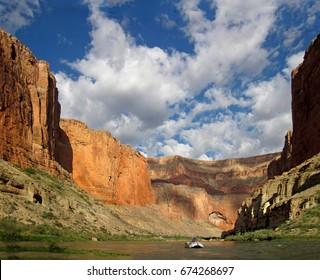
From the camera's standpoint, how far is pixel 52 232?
49719 mm

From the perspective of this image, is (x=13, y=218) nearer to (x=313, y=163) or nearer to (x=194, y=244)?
(x=194, y=244)

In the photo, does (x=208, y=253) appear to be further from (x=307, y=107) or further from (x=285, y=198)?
(x=307, y=107)

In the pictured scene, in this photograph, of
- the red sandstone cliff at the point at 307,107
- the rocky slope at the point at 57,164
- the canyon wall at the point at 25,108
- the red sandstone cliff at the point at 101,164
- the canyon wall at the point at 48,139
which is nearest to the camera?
the rocky slope at the point at 57,164

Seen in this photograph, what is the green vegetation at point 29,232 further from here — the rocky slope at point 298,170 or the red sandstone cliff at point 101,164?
the red sandstone cliff at point 101,164

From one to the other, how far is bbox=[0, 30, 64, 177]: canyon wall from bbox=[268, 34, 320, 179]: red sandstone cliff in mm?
55502

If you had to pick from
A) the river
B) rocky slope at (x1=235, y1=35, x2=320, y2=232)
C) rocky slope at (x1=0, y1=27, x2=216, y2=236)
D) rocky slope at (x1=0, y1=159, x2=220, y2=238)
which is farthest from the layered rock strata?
rocky slope at (x1=0, y1=27, x2=216, y2=236)

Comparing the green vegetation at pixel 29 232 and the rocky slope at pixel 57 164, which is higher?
the rocky slope at pixel 57 164

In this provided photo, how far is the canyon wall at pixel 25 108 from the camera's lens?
7500 centimetres

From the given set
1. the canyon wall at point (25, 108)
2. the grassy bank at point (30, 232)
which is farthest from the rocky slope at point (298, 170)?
the canyon wall at point (25, 108)

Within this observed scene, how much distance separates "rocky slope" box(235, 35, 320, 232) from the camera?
52.8 metres

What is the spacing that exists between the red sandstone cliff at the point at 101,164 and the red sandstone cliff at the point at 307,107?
2169 inches
